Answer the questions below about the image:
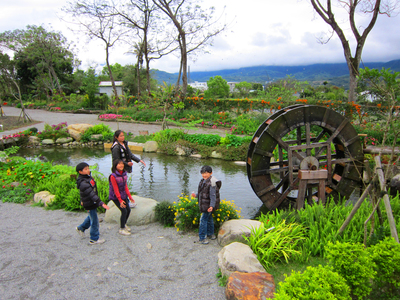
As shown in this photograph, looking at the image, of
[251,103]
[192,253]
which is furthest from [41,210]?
[251,103]

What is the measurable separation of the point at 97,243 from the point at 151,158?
641cm

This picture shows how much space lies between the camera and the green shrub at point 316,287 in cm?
213

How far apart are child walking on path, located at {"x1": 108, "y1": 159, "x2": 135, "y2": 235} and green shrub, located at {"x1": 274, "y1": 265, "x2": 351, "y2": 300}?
283cm

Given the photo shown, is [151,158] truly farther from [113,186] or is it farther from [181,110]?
[181,110]

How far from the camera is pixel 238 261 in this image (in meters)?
3.13

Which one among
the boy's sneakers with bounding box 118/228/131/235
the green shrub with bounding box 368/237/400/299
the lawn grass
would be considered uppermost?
the green shrub with bounding box 368/237/400/299

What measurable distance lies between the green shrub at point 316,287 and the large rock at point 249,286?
1.38 feet

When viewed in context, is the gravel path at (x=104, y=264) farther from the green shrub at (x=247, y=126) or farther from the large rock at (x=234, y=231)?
the green shrub at (x=247, y=126)

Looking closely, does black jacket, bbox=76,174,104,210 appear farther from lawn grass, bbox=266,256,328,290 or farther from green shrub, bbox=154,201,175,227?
lawn grass, bbox=266,256,328,290

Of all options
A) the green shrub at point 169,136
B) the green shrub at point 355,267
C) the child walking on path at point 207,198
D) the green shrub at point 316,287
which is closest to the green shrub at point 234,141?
the green shrub at point 169,136

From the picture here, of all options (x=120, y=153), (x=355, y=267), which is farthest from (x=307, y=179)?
(x=120, y=153)

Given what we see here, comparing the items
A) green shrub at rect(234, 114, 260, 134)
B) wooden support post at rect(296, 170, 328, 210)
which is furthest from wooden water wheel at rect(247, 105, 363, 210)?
green shrub at rect(234, 114, 260, 134)

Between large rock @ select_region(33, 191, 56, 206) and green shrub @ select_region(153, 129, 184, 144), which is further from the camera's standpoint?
green shrub @ select_region(153, 129, 184, 144)

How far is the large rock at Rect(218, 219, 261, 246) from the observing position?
394cm
